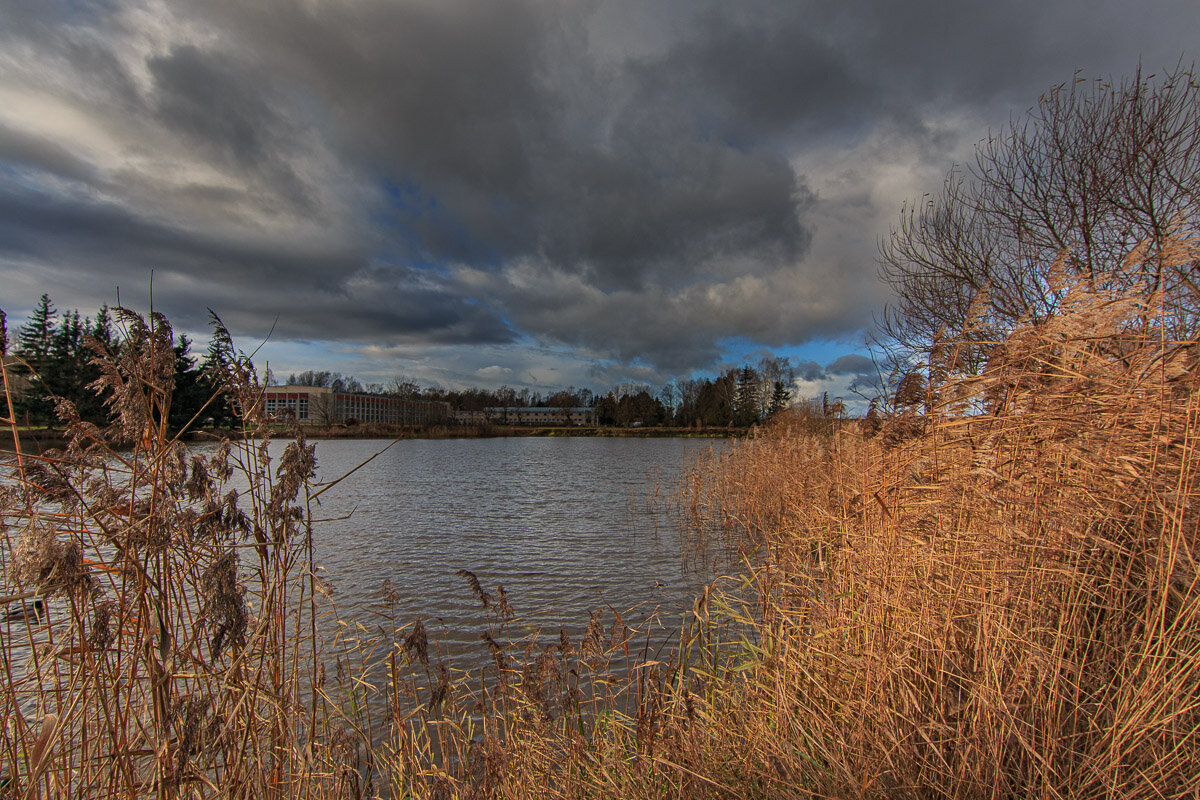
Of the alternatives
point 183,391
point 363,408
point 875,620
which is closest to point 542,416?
point 363,408

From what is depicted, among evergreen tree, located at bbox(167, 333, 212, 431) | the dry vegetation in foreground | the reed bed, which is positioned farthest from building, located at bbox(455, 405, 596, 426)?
the reed bed

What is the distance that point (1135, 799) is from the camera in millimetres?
2146

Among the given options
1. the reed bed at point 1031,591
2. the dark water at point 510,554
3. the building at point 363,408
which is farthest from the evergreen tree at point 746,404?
the reed bed at point 1031,591

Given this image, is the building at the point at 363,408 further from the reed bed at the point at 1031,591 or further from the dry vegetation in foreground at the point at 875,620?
the reed bed at the point at 1031,591

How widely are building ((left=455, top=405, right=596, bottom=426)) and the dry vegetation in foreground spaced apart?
10718 centimetres

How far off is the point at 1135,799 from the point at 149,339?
3.96 metres

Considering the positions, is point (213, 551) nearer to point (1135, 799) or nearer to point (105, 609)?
point (105, 609)

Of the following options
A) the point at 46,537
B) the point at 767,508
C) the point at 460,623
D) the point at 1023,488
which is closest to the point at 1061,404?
the point at 1023,488

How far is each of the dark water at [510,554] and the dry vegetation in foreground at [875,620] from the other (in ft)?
3.28

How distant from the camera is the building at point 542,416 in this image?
386 feet

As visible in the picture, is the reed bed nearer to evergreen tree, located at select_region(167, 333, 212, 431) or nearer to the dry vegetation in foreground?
the dry vegetation in foreground

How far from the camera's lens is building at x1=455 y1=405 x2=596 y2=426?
Answer: 118 m

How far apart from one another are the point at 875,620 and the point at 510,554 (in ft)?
30.2

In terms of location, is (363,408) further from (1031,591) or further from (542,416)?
(1031,591)
